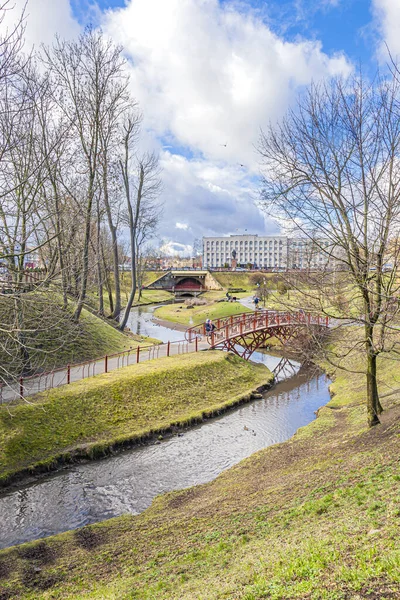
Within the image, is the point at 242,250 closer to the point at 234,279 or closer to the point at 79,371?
the point at 234,279

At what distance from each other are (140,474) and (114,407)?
3809 millimetres

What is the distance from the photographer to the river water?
10.7 meters

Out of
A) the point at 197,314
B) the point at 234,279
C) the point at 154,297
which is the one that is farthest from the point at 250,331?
the point at 234,279

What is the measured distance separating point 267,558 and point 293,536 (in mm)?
836

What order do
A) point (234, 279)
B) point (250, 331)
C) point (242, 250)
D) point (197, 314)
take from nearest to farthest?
point (250, 331)
point (197, 314)
point (234, 279)
point (242, 250)

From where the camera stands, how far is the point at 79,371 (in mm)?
19141

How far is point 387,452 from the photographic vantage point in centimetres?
909

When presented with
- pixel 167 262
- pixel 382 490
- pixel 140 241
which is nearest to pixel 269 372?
pixel 140 241

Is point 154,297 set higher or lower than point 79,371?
higher

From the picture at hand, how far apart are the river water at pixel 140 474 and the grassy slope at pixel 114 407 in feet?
2.57

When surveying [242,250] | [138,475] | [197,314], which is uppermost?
[242,250]

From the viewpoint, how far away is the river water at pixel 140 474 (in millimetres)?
10727

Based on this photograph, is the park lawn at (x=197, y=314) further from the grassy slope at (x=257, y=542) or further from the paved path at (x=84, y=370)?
the grassy slope at (x=257, y=542)

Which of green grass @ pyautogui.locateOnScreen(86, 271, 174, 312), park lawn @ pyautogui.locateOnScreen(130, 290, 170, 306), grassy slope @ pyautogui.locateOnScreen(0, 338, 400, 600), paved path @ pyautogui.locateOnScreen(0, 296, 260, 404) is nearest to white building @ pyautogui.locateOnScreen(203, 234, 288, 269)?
green grass @ pyautogui.locateOnScreen(86, 271, 174, 312)
